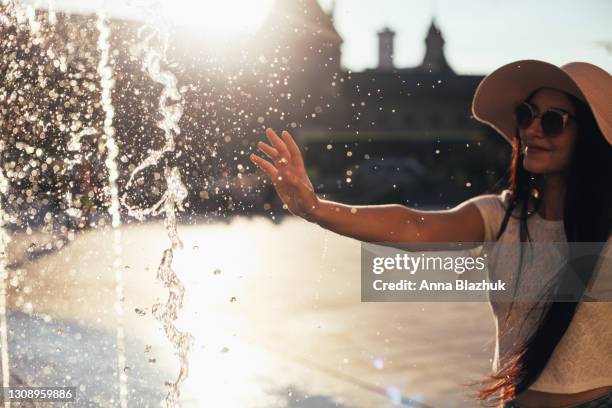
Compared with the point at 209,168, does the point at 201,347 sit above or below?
below

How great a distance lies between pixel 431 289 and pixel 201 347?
4414 mm

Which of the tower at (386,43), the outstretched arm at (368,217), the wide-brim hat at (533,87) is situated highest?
the tower at (386,43)

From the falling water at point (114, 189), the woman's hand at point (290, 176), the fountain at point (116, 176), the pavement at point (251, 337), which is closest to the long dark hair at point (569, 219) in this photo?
the woman's hand at point (290, 176)

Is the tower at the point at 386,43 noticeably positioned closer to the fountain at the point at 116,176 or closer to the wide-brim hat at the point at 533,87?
the fountain at the point at 116,176

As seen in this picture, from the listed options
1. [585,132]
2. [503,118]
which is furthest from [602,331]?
[503,118]

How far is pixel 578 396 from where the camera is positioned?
6.61 feet

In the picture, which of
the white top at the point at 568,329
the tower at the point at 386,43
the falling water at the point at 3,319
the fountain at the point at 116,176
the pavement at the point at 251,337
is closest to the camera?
the white top at the point at 568,329

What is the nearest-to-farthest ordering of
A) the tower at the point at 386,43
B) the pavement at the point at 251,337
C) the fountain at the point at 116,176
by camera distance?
the fountain at the point at 116,176 → the pavement at the point at 251,337 → the tower at the point at 386,43

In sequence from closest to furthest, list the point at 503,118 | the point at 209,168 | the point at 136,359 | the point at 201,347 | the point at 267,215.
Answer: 1. the point at 503,118
2. the point at 136,359
3. the point at 201,347
4. the point at 267,215
5. the point at 209,168

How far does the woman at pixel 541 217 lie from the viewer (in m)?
2.03

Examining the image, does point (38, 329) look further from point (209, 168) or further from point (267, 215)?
point (209, 168)

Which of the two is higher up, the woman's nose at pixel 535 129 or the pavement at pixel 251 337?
the woman's nose at pixel 535 129

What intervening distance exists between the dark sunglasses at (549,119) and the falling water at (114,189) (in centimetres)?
358

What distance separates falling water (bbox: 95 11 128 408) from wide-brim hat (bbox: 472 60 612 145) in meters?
3.38
